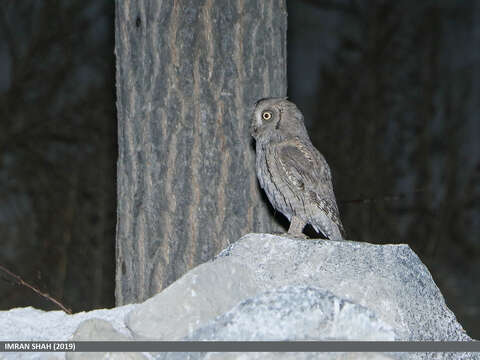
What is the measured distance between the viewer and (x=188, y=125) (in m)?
2.90

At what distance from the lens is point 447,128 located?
5.66m

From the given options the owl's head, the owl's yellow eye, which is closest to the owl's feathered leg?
the owl's head

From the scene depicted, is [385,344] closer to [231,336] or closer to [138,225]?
[231,336]

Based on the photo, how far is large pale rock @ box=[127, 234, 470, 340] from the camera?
2.24 metres

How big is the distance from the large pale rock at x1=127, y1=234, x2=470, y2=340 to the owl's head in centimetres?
63

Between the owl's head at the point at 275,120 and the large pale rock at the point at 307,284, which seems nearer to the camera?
the large pale rock at the point at 307,284

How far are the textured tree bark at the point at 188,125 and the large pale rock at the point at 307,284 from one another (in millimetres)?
434

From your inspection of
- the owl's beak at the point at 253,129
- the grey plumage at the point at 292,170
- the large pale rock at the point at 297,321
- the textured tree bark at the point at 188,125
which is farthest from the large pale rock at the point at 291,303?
the owl's beak at the point at 253,129

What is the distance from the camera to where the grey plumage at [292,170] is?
2.97m

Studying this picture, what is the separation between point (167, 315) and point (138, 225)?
79 centimetres

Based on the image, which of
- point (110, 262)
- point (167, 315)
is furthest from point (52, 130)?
point (167, 315)

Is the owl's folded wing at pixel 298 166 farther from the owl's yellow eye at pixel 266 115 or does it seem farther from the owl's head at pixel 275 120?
the owl's yellow eye at pixel 266 115

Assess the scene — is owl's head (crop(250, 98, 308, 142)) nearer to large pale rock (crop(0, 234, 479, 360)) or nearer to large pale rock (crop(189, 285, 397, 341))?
large pale rock (crop(0, 234, 479, 360))

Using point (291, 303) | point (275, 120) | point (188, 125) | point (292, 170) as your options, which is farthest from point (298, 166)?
point (291, 303)
